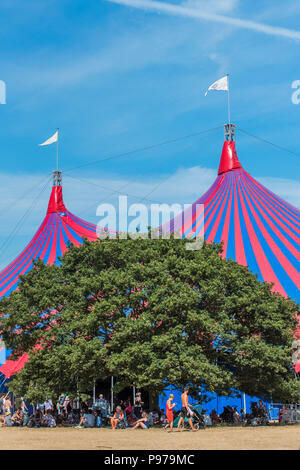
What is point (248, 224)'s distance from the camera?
2108cm

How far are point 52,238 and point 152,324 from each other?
39.6 feet

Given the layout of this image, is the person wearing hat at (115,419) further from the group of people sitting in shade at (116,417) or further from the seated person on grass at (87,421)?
the seated person on grass at (87,421)

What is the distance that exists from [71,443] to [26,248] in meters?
17.4

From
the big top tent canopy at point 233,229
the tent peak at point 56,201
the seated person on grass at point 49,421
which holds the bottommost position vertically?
the seated person on grass at point 49,421

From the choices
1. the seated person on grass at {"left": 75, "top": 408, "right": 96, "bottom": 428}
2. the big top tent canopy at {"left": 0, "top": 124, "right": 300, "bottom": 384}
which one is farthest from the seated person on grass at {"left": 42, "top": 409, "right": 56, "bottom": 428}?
the big top tent canopy at {"left": 0, "top": 124, "right": 300, "bottom": 384}

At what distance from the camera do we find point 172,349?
13.5 m

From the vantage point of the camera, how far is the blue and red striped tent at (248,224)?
62.6 ft

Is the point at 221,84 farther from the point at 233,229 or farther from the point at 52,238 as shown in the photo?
the point at 52,238

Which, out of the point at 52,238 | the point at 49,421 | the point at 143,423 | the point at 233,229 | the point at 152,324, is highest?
the point at 52,238

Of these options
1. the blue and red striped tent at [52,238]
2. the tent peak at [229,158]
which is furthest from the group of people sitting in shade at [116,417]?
the tent peak at [229,158]

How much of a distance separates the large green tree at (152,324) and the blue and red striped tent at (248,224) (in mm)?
3037

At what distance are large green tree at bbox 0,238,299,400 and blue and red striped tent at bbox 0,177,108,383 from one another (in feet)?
19.0

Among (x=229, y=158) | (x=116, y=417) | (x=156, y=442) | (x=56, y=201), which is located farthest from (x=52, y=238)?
(x=156, y=442)
